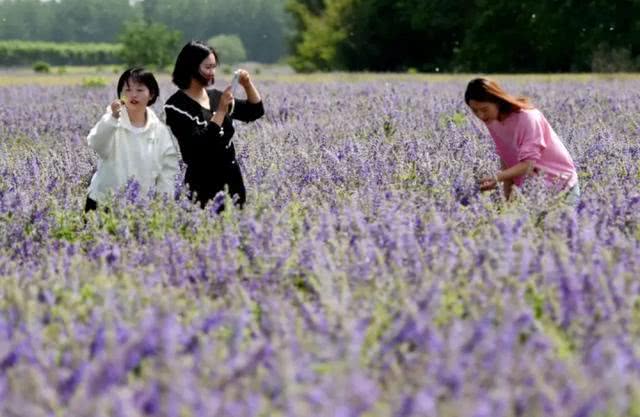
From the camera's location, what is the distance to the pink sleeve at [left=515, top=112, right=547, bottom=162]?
4.78 metres

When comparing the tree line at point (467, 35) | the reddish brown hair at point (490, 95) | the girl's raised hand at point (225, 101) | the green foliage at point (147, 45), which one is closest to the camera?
the girl's raised hand at point (225, 101)

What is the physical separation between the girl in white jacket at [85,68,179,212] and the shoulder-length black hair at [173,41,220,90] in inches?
4.7

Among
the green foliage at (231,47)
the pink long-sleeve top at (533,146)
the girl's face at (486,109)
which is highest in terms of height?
the girl's face at (486,109)

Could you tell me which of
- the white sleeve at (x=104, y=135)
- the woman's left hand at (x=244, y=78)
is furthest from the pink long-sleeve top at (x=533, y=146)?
the white sleeve at (x=104, y=135)

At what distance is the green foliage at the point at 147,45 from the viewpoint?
63.8 m

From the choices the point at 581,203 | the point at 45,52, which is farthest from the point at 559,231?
the point at 45,52

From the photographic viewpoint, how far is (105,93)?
583 inches

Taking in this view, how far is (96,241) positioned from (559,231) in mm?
1663

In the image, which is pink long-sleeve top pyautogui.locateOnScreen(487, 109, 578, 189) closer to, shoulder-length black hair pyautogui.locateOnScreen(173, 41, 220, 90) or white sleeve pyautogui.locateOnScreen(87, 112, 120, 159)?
shoulder-length black hair pyautogui.locateOnScreen(173, 41, 220, 90)

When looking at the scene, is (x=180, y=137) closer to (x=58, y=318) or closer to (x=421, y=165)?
(x=421, y=165)

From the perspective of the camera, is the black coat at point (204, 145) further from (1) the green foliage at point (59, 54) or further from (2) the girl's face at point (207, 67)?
(1) the green foliage at point (59, 54)

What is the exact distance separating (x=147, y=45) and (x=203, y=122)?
6503 cm

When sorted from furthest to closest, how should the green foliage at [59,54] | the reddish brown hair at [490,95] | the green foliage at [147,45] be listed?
the green foliage at [59,54]
the green foliage at [147,45]
the reddish brown hair at [490,95]

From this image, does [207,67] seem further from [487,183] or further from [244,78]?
[487,183]
